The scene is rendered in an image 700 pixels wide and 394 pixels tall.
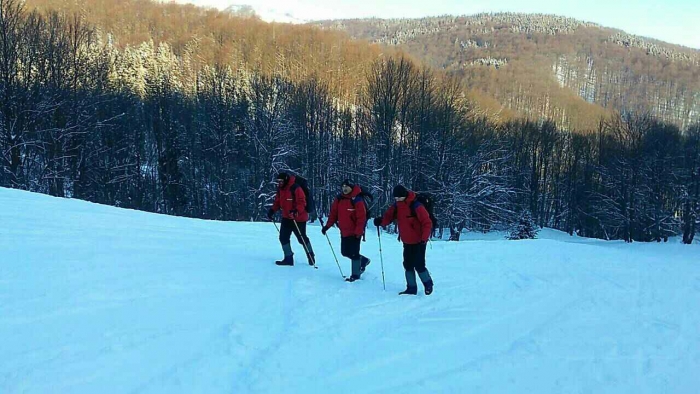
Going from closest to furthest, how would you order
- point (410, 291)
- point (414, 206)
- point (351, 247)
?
point (414, 206) < point (410, 291) < point (351, 247)

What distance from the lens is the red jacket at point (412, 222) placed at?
6.99 meters

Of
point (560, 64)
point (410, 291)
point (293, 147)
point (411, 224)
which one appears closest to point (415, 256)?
point (411, 224)

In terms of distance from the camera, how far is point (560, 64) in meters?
141

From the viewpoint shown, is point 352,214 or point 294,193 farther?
point 294,193

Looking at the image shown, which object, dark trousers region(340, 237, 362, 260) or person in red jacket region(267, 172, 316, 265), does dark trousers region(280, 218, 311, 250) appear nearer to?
person in red jacket region(267, 172, 316, 265)

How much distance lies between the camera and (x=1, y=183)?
2183 cm

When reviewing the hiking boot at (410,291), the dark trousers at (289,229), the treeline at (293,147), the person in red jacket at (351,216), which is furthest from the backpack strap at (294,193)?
the treeline at (293,147)

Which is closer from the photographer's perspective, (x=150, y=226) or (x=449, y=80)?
(x=150, y=226)

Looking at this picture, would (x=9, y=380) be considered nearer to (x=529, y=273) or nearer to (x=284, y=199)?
(x=284, y=199)

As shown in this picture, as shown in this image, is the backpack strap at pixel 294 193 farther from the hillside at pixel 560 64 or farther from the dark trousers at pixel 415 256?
the hillside at pixel 560 64

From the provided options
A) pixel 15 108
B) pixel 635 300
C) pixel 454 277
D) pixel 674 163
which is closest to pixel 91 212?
pixel 454 277

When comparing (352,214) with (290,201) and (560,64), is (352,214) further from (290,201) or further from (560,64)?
(560,64)

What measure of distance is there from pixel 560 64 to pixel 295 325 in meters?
157

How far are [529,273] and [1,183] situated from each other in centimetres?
2430
